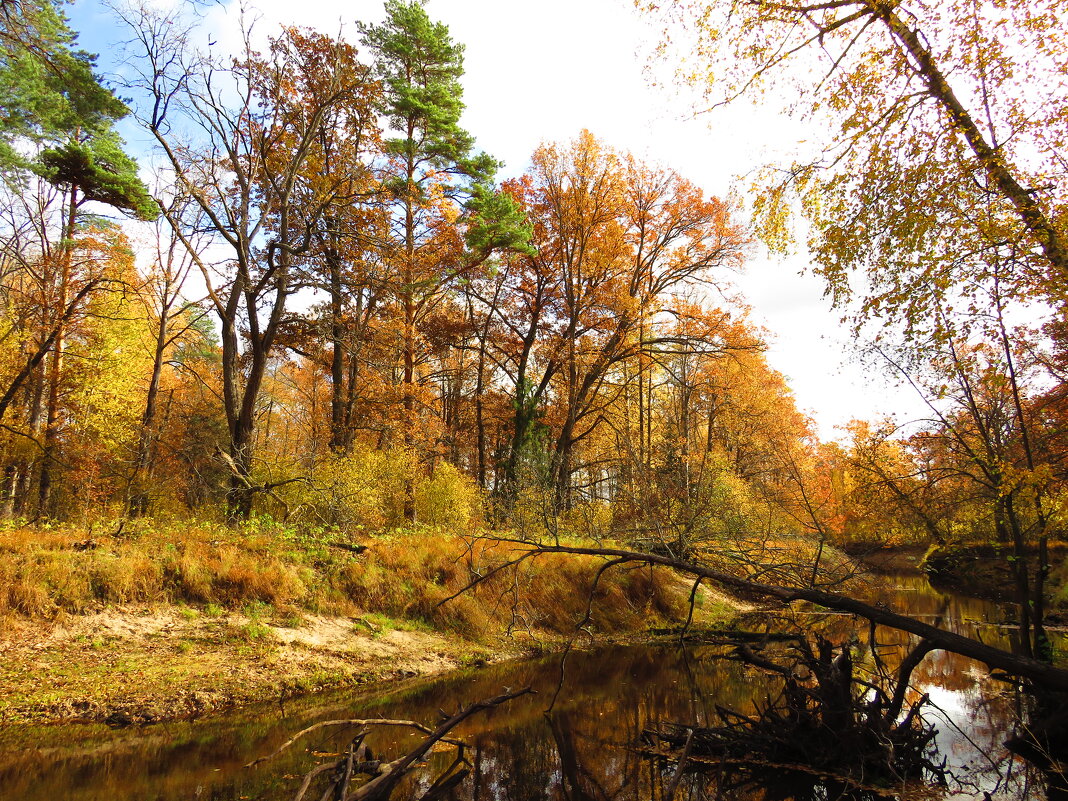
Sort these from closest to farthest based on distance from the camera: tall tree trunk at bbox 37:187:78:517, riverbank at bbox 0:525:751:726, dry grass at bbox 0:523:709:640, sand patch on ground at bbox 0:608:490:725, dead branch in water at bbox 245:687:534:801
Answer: dead branch in water at bbox 245:687:534:801
sand patch on ground at bbox 0:608:490:725
riverbank at bbox 0:525:751:726
dry grass at bbox 0:523:709:640
tall tree trunk at bbox 37:187:78:517

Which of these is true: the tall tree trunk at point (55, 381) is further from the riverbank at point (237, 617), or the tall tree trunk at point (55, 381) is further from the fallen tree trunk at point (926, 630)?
the fallen tree trunk at point (926, 630)

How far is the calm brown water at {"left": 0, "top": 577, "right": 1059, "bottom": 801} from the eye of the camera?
5.32 meters

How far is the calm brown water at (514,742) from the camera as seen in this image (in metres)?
5.32

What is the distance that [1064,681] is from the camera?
4.90 m

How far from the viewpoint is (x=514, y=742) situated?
6734mm

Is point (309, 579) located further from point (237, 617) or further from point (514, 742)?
point (514, 742)

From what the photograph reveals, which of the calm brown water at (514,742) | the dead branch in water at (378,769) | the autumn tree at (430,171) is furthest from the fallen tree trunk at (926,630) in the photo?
the autumn tree at (430,171)

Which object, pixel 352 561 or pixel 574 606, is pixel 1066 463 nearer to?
pixel 574 606

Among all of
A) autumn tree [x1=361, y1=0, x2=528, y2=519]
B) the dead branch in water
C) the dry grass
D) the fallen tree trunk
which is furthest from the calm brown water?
autumn tree [x1=361, y1=0, x2=528, y2=519]

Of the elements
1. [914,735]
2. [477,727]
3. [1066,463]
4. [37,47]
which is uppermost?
[37,47]

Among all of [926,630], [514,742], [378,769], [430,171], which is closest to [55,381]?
[430,171]

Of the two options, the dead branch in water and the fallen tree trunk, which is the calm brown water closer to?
the dead branch in water

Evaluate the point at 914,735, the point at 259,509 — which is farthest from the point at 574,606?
the point at 914,735

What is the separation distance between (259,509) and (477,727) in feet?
30.8
